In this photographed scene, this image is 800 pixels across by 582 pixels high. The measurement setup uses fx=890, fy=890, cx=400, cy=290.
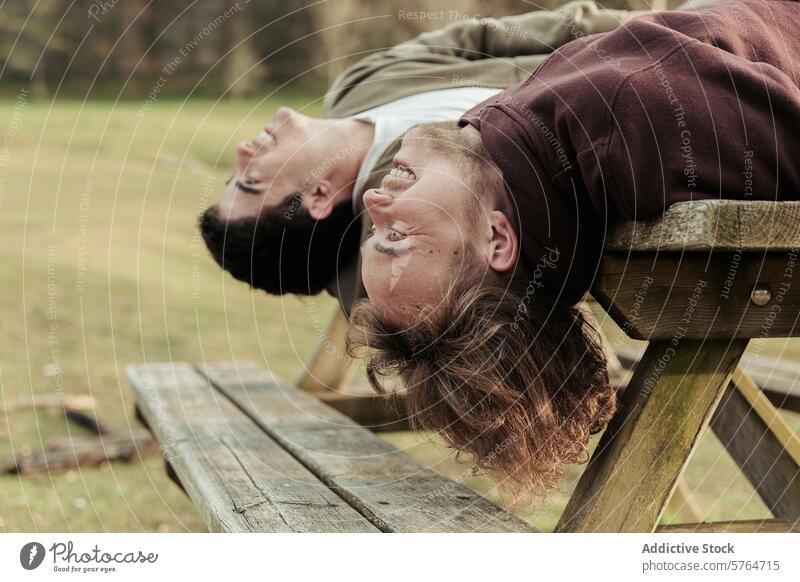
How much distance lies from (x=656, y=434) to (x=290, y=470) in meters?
0.70

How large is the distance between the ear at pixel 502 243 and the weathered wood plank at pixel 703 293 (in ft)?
0.62

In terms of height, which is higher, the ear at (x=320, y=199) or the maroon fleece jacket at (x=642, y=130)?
the maroon fleece jacket at (x=642, y=130)

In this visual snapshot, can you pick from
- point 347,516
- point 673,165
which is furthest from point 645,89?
point 347,516

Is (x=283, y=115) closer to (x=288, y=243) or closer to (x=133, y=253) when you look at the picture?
(x=288, y=243)

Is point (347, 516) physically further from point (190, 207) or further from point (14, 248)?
point (190, 207)

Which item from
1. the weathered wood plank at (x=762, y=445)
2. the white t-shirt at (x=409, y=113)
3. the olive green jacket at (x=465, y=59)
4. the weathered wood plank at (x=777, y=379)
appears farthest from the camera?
the weathered wood plank at (x=777, y=379)

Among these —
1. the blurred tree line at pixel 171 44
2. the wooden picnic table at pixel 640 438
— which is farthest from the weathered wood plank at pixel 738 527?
the blurred tree line at pixel 171 44

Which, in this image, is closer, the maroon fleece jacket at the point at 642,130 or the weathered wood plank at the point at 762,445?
the maroon fleece jacket at the point at 642,130

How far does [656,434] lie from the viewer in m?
1.34

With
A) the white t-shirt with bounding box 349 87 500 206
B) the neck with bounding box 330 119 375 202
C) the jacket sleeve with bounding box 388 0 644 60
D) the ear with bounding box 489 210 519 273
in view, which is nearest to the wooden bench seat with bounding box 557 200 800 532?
the ear with bounding box 489 210 519 273

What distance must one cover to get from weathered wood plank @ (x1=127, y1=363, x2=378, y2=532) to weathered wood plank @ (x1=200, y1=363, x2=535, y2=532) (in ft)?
0.09

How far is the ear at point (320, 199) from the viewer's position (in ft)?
7.18

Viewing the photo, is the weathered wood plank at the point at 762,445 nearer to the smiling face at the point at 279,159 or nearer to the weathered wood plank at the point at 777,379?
the weathered wood plank at the point at 777,379
